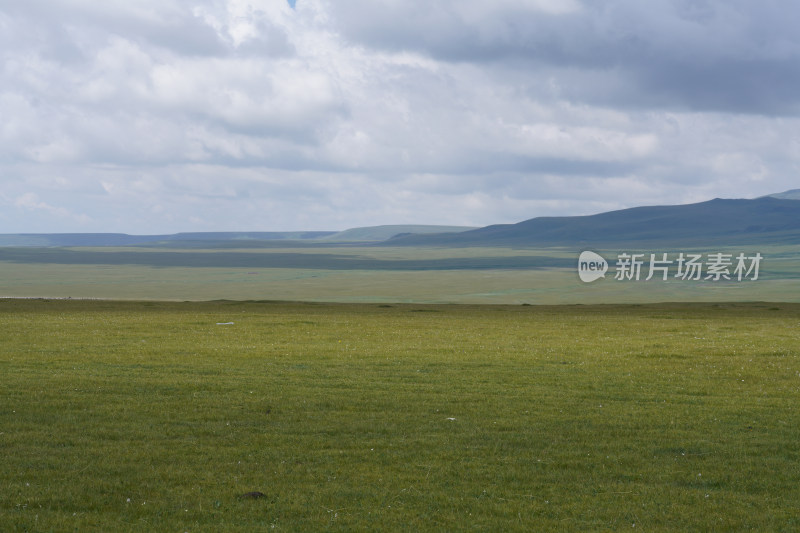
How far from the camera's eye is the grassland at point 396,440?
1172cm

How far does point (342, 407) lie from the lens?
19438 mm

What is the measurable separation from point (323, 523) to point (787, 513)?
22.8 ft

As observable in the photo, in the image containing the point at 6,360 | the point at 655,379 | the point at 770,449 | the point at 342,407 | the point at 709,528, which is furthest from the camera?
the point at 6,360

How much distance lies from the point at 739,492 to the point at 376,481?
5.94 m

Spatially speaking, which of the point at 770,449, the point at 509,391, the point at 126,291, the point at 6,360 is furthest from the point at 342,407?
the point at 126,291

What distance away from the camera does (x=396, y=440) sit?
52.0 feet

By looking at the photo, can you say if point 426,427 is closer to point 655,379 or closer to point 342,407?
point 342,407

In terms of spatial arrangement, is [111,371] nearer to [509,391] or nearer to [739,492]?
[509,391]

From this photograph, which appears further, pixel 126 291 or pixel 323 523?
pixel 126 291

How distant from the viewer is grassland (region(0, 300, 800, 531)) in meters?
11.7

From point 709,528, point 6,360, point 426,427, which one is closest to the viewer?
point 709,528

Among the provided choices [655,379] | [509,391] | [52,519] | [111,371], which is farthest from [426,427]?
[111,371]

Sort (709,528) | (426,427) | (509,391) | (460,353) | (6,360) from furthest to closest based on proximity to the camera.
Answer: (460,353), (6,360), (509,391), (426,427), (709,528)

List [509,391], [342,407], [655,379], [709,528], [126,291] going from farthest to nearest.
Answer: [126,291], [655,379], [509,391], [342,407], [709,528]
